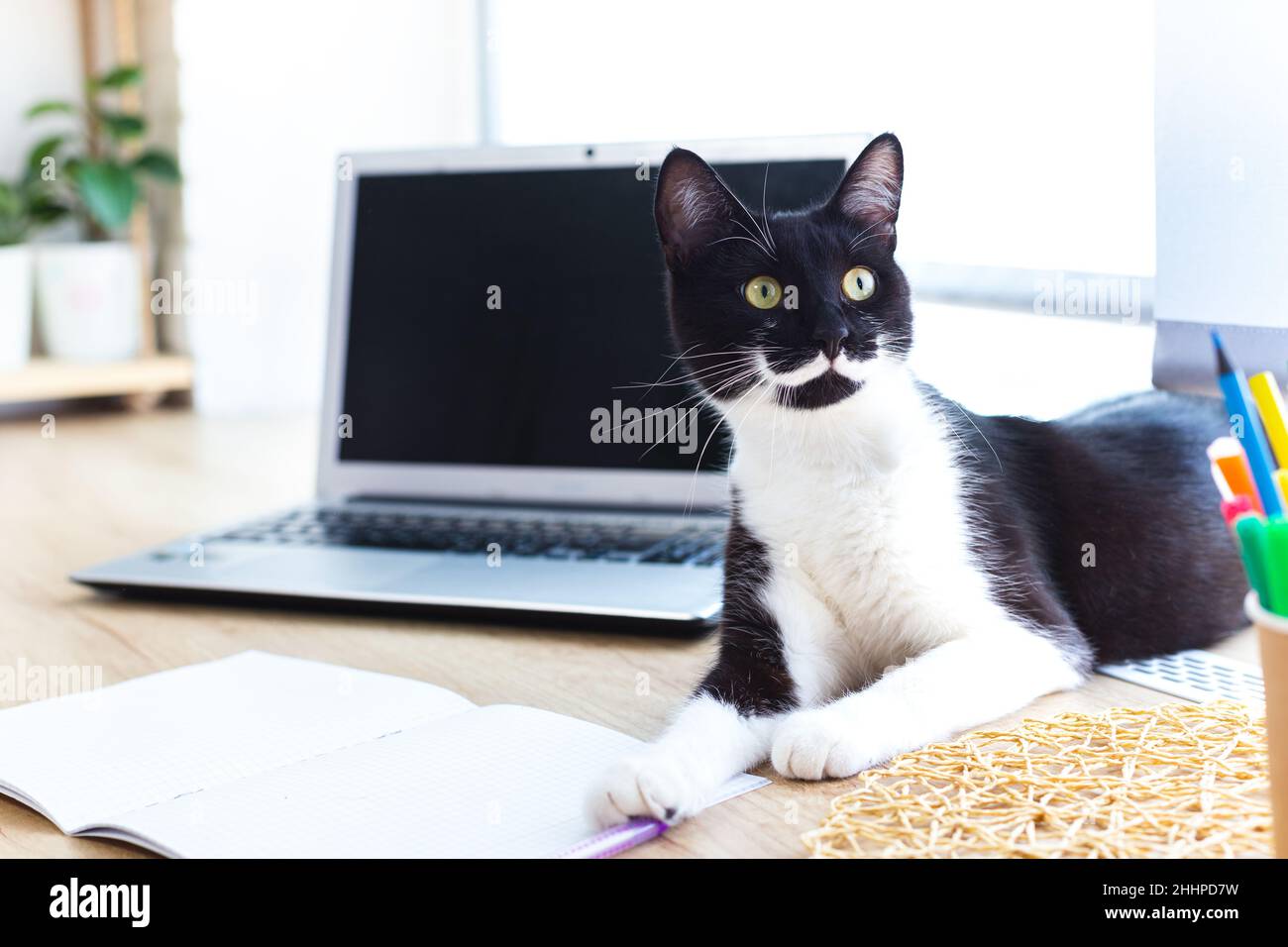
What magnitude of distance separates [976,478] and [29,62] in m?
3.07

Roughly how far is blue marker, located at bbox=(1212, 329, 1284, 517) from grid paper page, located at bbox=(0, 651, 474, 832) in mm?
534

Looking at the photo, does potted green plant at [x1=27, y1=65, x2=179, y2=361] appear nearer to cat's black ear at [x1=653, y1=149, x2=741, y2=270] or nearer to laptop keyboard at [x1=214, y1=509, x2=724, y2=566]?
laptop keyboard at [x1=214, y1=509, x2=724, y2=566]

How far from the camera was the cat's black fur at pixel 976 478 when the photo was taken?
0.83 meters

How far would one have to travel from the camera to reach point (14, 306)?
2768 mm

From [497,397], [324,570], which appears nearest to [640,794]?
[324,570]

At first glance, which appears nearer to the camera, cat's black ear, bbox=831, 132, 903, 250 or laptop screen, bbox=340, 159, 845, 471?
cat's black ear, bbox=831, 132, 903, 250

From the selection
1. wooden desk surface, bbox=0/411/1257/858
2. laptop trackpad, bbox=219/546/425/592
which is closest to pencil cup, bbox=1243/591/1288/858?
wooden desk surface, bbox=0/411/1257/858

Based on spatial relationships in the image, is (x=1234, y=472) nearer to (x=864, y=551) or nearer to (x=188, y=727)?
(x=864, y=551)

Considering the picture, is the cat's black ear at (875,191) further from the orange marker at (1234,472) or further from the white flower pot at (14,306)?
the white flower pot at (14,306)

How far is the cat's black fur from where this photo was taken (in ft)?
2.74

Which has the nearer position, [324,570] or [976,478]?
[976,478]

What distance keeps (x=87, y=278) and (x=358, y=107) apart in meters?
0.77

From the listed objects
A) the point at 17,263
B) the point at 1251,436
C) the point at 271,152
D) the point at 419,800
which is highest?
the point at 271,152
